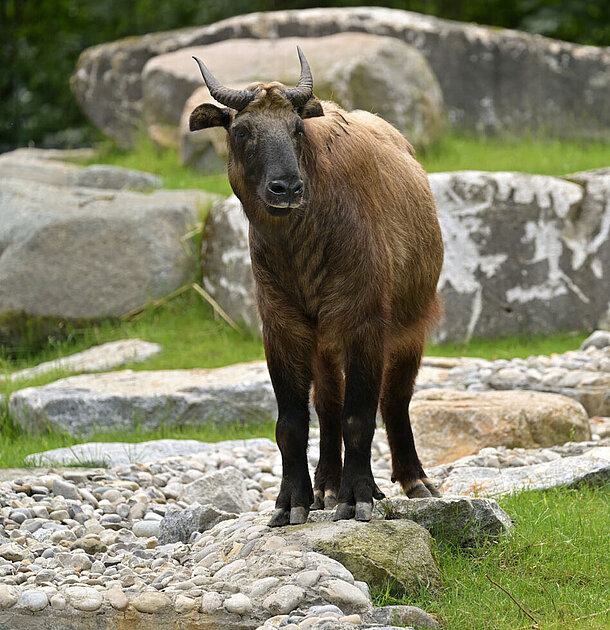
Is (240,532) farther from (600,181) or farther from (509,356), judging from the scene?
(600,181)

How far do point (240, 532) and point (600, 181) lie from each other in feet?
27.2

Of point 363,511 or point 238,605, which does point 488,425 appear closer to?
point 363,511

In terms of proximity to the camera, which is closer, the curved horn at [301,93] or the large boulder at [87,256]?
the curved horn at [301,93]

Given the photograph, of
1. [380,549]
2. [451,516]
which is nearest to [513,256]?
[451,516]

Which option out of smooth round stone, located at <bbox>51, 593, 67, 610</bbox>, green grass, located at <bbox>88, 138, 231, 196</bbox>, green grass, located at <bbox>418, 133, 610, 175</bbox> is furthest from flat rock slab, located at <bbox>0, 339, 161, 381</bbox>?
smooth round stone, located at <bbox>51, 593, 67, 610</bbox>

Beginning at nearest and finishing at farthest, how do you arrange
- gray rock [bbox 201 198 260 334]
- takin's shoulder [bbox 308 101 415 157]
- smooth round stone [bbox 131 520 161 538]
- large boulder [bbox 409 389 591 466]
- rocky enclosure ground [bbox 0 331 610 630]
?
rocky enclosure ground [bbox 0 331 610 630] → takin's shoulder [bbox 308 101 415 157] → smooth round stone [bbox 131 520 161 538] → large boulder [bbox 409 389 591 466] → gray rock [bbox 201 198 260 334]

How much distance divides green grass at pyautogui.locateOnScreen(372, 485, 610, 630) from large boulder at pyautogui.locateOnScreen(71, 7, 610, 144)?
11.5 meters

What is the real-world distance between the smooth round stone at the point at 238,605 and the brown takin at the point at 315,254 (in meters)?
0.89

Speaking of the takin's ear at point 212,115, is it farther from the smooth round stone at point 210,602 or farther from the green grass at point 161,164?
the green grass at point 161,164

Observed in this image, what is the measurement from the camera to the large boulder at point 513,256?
478 inches

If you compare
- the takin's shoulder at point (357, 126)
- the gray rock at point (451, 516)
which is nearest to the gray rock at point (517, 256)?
the takin's shoulder at point (357, 126)

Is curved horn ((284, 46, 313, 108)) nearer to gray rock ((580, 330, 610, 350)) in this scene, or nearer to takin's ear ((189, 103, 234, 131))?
takin's ear ((189, 103, 234, 131))

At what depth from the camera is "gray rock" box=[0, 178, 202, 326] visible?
503 inches

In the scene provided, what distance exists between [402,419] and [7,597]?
2.61 m
